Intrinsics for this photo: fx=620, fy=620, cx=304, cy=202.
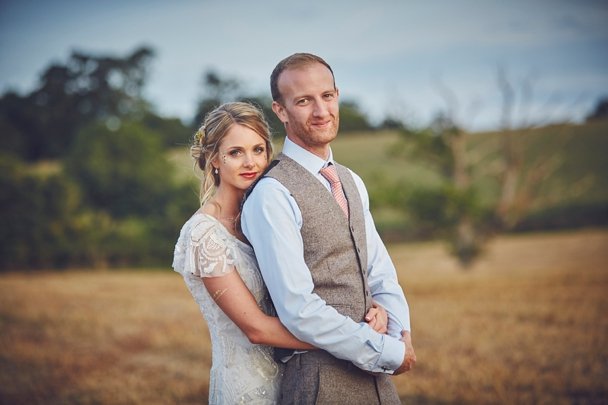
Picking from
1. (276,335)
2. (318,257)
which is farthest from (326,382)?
(318,257)

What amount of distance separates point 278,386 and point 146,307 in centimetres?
1076

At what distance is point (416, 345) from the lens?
342 inches

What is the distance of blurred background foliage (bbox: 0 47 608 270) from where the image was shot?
2384 centimetres

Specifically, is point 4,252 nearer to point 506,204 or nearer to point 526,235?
point 506,204

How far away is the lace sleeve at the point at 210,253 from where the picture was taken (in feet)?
9.39

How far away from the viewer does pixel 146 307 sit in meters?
13.3

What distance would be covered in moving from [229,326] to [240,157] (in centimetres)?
85

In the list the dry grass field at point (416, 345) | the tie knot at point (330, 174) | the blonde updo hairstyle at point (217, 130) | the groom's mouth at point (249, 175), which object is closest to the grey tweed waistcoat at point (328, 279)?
the tie knot at point (330, 174)

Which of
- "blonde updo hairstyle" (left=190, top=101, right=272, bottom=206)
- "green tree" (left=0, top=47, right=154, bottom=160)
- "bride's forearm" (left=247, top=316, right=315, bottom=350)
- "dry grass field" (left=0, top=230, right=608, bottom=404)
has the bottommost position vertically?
"dry grass field" (left=0, top=230, right=608, bottom=404)

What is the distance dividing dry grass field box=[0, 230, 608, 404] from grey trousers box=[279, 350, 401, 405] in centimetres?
331

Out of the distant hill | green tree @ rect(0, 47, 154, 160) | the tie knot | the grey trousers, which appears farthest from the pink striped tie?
green tree @ rect(0, 47, 154, 160)

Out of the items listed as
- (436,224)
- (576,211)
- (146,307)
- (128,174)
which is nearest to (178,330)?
(146,307)

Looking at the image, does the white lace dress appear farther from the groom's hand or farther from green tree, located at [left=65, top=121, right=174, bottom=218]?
green tree, located at [left=65, top=121, right=174, bottom=218]

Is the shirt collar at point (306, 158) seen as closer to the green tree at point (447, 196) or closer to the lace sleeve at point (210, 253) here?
the lace sleeve at point (210, 253)
